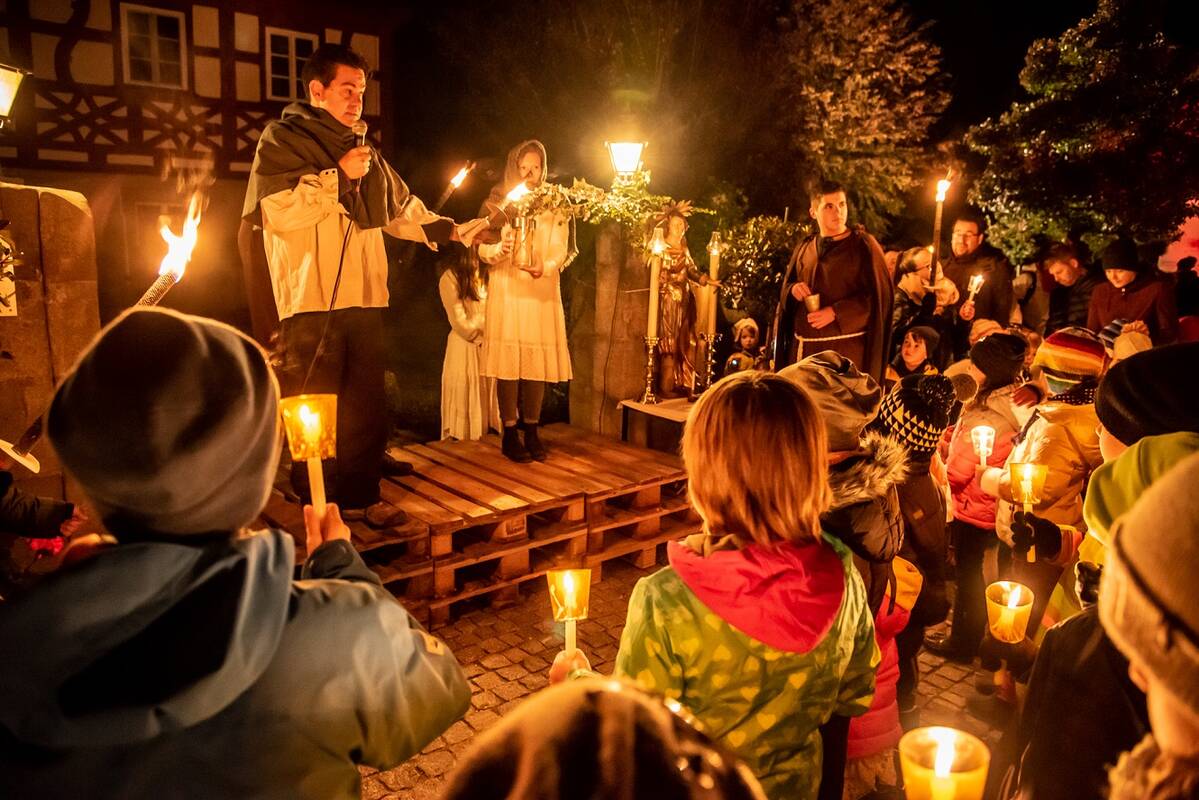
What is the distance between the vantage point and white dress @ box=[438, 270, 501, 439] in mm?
8953

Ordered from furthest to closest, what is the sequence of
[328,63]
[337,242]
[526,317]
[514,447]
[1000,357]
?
[514,447]
[526,317]
[337,242]
[328,63]
[1000,357]

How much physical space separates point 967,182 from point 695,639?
54.1 feet

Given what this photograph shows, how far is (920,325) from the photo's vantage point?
7.92m

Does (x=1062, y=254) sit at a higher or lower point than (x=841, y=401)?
higher

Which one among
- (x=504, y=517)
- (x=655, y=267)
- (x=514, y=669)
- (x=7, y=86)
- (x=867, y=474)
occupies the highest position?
(x=7, y=86)

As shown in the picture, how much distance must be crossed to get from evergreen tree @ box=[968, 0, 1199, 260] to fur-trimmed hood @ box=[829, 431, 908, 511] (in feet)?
33.2

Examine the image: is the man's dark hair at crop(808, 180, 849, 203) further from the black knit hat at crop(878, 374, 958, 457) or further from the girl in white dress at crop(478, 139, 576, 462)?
the black knit hat at crop(878, 374, 958, 457)

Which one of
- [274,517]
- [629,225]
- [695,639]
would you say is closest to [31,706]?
[695,639]

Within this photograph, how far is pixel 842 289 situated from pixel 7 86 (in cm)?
616

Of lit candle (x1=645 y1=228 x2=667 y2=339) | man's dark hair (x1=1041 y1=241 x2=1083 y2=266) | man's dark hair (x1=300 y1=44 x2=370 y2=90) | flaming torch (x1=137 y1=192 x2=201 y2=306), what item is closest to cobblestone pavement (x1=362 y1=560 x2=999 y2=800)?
flaming torch (x1=137 y1=192 x2=201 y2=306)

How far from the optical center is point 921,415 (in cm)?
394

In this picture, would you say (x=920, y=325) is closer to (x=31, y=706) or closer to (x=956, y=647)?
(x=956, y=647)

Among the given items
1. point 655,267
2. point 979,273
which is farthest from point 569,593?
point 979,273

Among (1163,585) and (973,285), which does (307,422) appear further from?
(973,285)
